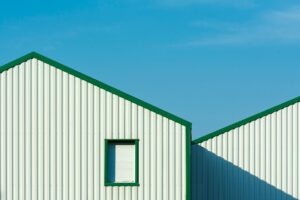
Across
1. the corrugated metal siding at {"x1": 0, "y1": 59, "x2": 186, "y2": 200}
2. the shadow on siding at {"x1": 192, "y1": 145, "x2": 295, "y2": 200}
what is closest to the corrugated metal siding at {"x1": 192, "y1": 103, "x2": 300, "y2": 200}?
the shadow on siding at {"x1": 192, "y1": 145, "x2": 295, "y2": 200}

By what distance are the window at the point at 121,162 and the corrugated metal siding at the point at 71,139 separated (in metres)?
0.20

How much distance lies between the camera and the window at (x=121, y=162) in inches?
965

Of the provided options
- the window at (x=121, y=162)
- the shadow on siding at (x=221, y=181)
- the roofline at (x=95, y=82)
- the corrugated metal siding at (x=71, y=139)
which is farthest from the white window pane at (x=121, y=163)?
the shadow on siding at (x=221, y=181)

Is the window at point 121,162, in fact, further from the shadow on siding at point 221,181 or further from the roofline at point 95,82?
the shadow on siding at point 221,181

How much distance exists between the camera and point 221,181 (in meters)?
32.2

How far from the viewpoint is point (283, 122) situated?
31672mm

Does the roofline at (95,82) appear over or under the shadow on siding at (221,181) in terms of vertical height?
over

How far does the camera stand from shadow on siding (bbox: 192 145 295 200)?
105ft

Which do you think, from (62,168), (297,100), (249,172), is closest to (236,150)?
(249,172)

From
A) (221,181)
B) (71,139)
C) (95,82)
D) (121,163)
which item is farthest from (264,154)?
(71,139)

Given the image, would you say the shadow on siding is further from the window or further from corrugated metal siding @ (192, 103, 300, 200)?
the window

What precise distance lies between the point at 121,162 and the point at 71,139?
6.35 ft

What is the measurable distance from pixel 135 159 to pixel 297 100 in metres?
10.3

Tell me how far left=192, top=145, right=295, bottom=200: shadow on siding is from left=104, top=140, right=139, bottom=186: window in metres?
7.98
